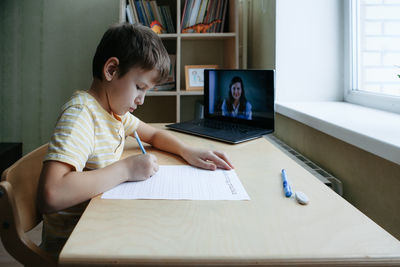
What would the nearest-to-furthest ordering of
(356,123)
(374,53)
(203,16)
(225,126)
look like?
(356,123)
(225,126)
(374,53)
(203,16)

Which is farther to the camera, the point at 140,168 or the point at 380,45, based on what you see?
the point at 380,45

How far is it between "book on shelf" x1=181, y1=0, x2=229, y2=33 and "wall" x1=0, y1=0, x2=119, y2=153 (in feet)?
2.18

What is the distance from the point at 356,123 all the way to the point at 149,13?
4.72ft

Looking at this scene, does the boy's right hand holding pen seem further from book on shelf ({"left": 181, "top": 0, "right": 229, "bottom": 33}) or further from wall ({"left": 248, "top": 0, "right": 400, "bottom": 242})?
book on shelf ({"left": 181, "top": 0, "right": 229, "bottom": 33})

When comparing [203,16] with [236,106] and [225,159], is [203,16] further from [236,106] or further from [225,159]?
[225,159]

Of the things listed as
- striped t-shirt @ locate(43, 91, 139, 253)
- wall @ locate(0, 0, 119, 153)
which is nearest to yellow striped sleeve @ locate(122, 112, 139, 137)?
striped t-shirt @ locate(43, 91, 139, 253)

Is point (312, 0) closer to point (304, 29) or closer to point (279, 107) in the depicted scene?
point (304, 29)

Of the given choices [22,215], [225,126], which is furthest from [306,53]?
[22,215]

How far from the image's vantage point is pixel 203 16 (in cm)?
194

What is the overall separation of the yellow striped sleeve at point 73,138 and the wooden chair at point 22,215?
11 centimetres

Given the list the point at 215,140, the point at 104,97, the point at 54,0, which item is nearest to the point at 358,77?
the point at 215,140

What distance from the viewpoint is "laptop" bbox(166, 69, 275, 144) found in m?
1.17

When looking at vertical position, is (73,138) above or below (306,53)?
below

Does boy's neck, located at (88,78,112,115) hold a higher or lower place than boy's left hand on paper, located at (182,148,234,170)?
higher
